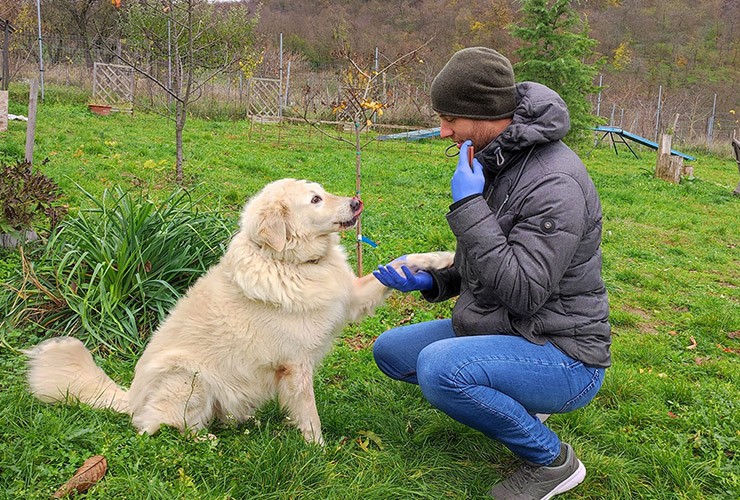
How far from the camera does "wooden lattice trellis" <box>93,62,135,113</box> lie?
18859mm

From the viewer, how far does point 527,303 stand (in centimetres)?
217

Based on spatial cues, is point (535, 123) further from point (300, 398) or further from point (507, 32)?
point (507, 32)

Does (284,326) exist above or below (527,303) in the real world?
below

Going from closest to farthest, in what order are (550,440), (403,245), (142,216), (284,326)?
(550,440)
(284,326)
(142,216)
(403,245)

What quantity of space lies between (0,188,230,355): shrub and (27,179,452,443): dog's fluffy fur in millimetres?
954

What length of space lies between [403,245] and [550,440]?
4079 mm

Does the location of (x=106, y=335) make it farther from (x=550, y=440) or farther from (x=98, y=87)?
(x=98, y=87)

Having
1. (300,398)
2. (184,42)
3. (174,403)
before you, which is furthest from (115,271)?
(184,42)

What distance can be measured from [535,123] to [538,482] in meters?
1.50

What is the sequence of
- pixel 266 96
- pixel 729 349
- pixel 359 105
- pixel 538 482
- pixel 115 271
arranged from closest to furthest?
pixel 538 482, pixel 359 105, pixel 115 271, pixel 729 349, pixel 266 96

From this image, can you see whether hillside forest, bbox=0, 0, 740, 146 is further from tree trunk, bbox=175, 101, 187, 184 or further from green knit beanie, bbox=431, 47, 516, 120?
green knit beanie, bbox=431, 47, 516, 120

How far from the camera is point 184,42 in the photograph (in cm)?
1454

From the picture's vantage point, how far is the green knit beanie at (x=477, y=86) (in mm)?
2297

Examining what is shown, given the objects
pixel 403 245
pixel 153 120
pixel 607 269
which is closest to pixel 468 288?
pixel 403 245
